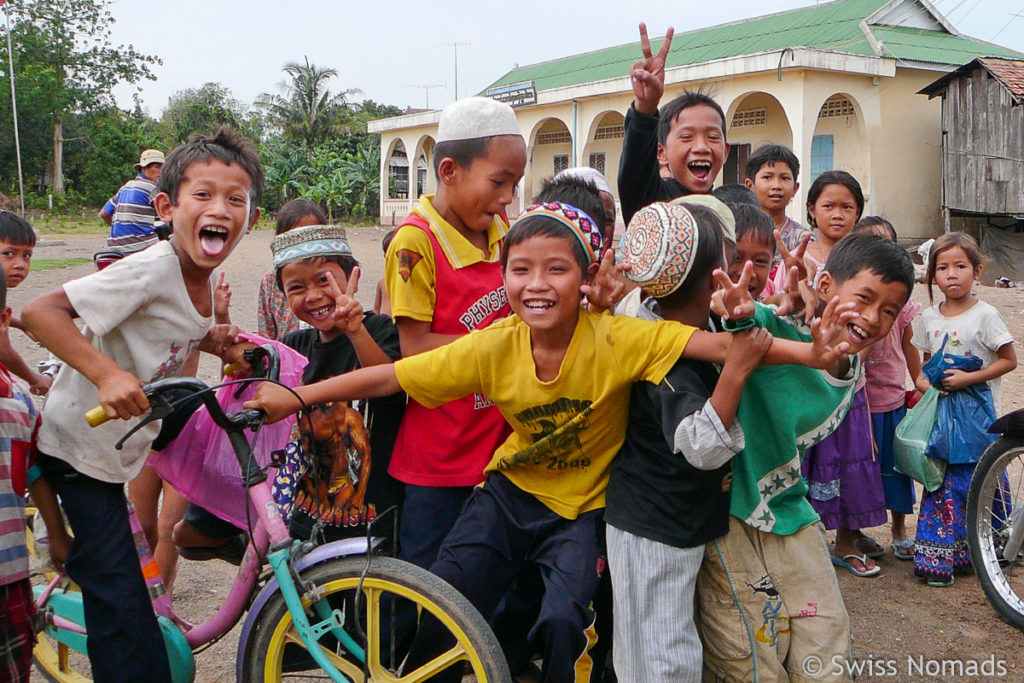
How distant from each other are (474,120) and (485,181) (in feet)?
0.65

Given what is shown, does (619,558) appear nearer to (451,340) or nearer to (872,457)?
(451,340)

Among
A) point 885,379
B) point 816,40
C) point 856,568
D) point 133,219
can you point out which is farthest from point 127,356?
point 816,40

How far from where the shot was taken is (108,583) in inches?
93.4

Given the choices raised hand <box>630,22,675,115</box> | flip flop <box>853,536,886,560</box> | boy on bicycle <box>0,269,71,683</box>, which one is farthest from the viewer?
flip flop <box>853,536,886,560</box>

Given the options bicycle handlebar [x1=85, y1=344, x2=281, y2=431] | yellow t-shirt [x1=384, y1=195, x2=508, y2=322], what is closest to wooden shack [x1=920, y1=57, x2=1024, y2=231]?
yellow t-shirt [x1=384, y1=195, x2=508, y2=322]

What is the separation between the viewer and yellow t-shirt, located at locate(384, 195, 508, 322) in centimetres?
251

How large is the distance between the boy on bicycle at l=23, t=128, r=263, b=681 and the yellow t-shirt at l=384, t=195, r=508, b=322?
480mm

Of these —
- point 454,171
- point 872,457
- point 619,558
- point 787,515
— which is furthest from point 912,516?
point 454,171

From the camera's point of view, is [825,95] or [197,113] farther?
[197,113]

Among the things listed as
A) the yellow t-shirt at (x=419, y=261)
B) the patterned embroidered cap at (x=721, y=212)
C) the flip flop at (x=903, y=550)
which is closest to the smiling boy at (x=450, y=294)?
the yellow t-shirt at (x=419, y=261)

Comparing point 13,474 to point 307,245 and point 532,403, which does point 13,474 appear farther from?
point 532,403

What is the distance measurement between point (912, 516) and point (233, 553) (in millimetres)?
3720

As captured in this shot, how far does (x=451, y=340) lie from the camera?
2.54 m

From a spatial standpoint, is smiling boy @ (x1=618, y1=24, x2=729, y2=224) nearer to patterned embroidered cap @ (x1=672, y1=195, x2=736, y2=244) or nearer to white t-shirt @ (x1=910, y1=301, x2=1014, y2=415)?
patterned embroidered cap @ (x1=672, y1=195, x2=736, y2=244)
